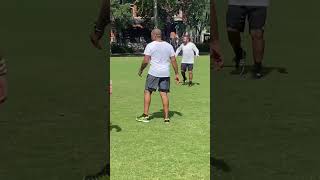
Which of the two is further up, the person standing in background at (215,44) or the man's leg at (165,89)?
the person standing in background at (215,44)

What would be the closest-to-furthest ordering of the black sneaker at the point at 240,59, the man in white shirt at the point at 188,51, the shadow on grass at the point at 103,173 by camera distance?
the black sneaker at the point at 240,59 → the shadow on grass at the point at 103,173 → the man in white shirt at the point at 188,51

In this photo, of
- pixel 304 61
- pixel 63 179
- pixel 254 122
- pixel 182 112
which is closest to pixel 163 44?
pixel 182 112

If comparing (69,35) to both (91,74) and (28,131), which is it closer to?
(91,74)

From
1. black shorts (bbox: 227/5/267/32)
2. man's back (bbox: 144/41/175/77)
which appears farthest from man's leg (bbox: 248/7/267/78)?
man's back (bbox: 144/41/175/77)

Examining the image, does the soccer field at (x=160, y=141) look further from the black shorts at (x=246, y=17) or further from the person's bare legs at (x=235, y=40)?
the black shorts at (x=246, y=17)

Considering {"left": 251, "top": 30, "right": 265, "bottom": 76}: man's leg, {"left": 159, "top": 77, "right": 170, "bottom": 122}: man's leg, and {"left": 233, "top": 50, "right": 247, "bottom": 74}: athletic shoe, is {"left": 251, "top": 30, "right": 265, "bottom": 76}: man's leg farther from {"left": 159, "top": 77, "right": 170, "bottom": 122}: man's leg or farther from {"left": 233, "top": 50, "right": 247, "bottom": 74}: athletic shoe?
{"left": 159, "top": 77, "right": 170, "bottom": 122}: man's leg

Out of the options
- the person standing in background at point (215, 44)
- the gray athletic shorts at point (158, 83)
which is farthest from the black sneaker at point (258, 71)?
the gray athletic shorts at point (158, 83)

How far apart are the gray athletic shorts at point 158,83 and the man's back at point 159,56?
0.34ft

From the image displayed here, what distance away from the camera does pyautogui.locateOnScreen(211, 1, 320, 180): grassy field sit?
3.28 m

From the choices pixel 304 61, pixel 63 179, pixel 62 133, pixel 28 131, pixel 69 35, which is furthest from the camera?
→ pixel 28 131

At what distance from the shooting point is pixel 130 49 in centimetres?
3039

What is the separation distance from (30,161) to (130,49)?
25.3 meters

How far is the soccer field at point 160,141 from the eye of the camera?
203 inches

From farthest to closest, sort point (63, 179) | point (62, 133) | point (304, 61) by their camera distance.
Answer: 1. point (62, 133)
2. point (63, 179)
3. point (304, 61)
